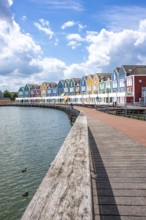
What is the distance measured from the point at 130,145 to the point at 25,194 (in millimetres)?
4521

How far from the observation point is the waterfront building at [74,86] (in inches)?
4700

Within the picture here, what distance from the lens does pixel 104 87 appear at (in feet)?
305

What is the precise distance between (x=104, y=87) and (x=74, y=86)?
30.0 meters

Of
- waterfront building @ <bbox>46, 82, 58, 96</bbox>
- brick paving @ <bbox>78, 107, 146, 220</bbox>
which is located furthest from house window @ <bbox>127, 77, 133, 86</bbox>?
waterfront building @ <bbox>46, 82, 58, 96</bbox>

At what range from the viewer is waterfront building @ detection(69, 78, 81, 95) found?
11938cm

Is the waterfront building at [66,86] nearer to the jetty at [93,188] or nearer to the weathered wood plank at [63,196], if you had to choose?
the jetty at [93,188]

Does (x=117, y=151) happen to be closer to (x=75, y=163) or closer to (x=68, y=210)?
(x=75, y=163)

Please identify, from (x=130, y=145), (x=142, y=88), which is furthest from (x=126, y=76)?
(x=130, y=145)

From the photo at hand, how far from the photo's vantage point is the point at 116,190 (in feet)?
19.0

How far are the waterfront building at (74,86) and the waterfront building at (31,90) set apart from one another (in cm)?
3515

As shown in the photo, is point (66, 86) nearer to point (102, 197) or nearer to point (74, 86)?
point (74, 86)

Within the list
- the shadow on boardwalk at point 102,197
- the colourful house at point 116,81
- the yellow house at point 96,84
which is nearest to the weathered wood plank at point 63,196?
the shadow on boardwalk at point 102,197

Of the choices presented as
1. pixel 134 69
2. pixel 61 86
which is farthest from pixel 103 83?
pixel 61 86

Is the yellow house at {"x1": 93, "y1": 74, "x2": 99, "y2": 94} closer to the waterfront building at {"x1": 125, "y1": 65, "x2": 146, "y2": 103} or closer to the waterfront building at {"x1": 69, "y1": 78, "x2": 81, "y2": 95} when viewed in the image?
the waterfront building at {"x1": 69, "y1": 78, "x2": 81, "y2": 95}
